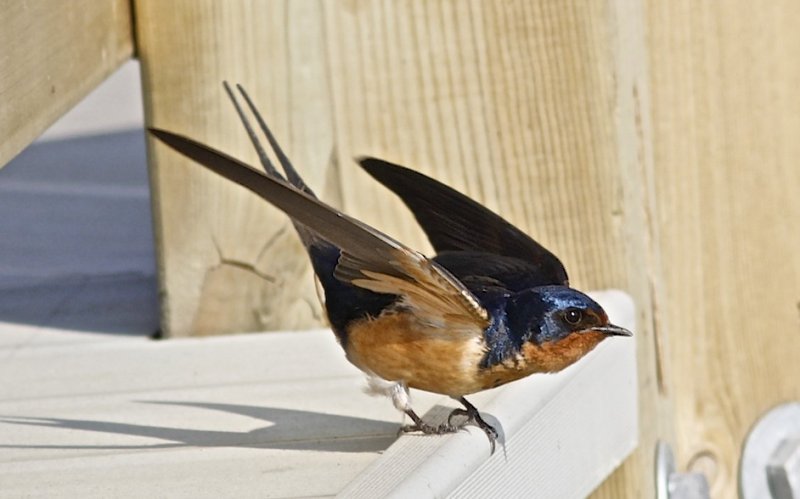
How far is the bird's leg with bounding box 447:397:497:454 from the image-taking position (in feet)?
7.61

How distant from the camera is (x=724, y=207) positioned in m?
3.32

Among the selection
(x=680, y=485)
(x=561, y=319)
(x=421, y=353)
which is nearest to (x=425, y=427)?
(x=421, y=353)

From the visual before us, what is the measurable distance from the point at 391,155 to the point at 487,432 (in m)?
0.90

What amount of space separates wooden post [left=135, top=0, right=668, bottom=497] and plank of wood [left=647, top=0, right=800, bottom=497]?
178mm

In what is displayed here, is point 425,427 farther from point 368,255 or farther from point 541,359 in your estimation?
point 368,255

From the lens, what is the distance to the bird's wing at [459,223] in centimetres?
262

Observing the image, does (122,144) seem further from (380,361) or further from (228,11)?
(380,361)

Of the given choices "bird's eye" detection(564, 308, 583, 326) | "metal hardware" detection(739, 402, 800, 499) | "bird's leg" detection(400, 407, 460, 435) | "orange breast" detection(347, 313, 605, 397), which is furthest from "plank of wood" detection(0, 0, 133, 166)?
"metal hardware" detection(739, 402, 800, 499)

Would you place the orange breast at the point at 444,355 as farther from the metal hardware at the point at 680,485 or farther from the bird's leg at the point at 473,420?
the metal hardware at the point at 680,485

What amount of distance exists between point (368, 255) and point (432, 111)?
2.94 feet

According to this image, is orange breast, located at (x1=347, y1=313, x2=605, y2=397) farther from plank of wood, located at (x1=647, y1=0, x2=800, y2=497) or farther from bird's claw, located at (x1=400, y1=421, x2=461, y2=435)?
plank of wood, located at (x1=647, y1=0, x2=800, y2=497)

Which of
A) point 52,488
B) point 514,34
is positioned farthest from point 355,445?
point 514,34

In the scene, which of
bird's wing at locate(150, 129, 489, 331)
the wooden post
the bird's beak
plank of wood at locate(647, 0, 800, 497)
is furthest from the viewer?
plank of wood at locate(647, 0, 800, 497)

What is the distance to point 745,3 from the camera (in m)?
3.28
